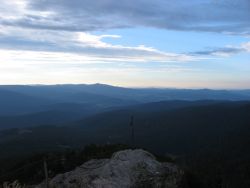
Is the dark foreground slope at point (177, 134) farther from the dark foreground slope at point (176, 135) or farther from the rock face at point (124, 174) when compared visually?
the rock face at point (124, 174)

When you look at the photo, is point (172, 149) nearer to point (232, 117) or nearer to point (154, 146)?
point (154, 146)

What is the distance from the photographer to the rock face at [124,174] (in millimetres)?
18031

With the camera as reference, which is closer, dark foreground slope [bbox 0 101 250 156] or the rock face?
the rock face

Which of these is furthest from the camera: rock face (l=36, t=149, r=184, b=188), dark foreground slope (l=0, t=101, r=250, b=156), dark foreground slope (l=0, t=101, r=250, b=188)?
dark foreground slope (l=0, t=101, r=250, b=156)

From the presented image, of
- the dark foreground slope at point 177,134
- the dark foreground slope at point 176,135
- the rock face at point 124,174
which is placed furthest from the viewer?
the dark foreground slope at point 177,134

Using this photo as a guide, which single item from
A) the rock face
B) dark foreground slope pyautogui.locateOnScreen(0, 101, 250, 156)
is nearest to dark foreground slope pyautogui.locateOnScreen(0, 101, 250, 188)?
dark foreground slope pyautogui.locateOnScreen(0, 101, 250, 156)

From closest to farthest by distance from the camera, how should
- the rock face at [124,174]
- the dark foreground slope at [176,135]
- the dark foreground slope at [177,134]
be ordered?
the rock face at [124,174] → the dark foreground slope at [176,135] → the dark foreground slope at [177,134]

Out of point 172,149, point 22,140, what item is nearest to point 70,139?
point 22,140

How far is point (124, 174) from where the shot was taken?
19500 mm

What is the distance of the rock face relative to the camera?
18031 mm

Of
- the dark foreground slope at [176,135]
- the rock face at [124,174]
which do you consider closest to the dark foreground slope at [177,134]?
the dark foreground slope at [176,135]

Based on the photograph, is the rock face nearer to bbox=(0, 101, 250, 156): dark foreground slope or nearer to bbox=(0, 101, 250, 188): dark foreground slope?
bbox=(0, 101, 250, 188): dark foreground slope

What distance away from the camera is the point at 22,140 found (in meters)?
153

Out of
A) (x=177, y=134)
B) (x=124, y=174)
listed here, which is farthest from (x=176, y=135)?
(x=124, y=174)
